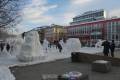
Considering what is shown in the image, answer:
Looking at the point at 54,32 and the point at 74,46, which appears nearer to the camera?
the point at 74,46

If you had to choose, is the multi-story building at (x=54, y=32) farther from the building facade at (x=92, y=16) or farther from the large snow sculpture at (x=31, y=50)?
the large snow sculpture at (x=31, y=50)

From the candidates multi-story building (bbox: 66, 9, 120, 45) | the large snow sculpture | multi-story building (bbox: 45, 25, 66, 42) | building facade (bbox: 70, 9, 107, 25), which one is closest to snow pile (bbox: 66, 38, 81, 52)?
the large snow sculpture

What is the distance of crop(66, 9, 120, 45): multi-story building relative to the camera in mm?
86744

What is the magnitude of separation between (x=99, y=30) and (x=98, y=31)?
0.66m

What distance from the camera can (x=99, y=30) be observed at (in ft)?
303

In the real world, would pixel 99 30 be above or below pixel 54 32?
above

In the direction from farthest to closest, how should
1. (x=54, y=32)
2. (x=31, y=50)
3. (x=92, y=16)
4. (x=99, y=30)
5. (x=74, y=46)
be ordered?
(x=54, y=32), (x=92, y=16), (x=99, y=30), (x=74, y=46), (x=31, y=50)

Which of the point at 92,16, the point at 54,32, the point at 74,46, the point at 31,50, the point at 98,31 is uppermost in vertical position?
the point at 92,16

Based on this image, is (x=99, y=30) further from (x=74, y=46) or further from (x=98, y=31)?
(x=74, y=46)

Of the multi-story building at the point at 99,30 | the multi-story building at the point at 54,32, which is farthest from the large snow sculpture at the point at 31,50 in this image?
the multi-story building at the point at 54,32

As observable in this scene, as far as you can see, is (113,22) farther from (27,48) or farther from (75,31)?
(27,48)

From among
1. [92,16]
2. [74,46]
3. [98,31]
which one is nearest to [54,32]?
[92,16]

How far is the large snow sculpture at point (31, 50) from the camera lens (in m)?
18.0

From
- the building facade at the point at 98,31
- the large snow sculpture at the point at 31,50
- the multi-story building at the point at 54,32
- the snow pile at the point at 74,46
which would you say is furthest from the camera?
the multi-story building at the point at 54,32
